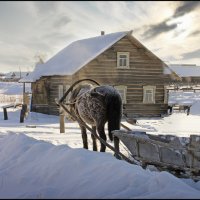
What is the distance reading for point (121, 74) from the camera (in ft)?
70.7

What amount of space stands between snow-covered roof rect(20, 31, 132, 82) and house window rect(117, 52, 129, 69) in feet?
3.26

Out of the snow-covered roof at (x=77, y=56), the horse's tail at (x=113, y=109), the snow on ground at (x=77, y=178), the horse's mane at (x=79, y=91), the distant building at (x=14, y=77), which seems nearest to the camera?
the snow on ground at (x=77, y=178)

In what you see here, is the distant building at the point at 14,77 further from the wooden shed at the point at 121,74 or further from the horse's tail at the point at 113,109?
the horse's tail at the point at 113,109

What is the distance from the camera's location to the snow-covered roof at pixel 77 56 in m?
20.5

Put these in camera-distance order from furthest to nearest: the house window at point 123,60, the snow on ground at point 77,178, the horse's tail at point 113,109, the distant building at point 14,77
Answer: the distant building at point 14,77
the house window at point 123,60
the horse's tail at point 113,109
the snow on ground at point 77,178

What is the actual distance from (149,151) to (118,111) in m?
1.75

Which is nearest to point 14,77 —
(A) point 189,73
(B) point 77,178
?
(A) point 189,73

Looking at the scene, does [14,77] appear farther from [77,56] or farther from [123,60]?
[123,60]

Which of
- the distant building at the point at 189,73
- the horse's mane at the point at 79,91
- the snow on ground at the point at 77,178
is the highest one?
the distant building at the point at 189,73

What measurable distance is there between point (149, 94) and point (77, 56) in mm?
5126

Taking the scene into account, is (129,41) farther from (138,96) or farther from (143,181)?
(143,181)

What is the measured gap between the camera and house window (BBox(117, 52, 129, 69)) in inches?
845

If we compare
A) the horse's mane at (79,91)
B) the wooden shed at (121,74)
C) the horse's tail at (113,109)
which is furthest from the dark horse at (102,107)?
the wooden shed at (121,74)

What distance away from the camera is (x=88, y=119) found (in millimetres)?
8078
